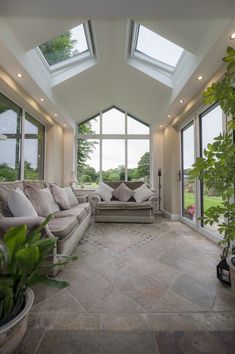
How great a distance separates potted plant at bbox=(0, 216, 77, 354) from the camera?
38.9 inches

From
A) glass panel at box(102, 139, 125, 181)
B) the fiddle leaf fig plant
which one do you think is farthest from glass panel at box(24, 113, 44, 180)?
the fiddle leaf fig plant

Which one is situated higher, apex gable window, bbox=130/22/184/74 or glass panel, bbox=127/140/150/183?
apex gable window, bbox=130/22/184/74

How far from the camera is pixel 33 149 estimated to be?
13.9ft

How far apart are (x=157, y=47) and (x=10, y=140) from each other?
10.5 ft

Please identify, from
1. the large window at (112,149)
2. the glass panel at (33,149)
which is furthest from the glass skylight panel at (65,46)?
the large window at (112,149)

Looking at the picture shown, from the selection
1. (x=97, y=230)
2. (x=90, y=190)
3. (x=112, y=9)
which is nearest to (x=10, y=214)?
(x=97, y=230)

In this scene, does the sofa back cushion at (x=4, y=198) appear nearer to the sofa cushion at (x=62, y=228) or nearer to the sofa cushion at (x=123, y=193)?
the sofa cushion at (x=62, y=228)

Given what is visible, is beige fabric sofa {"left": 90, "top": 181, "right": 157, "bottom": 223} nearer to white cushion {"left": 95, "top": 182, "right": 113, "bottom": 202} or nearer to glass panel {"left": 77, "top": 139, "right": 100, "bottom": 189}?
white cushion {"left": 95, "top": 182, "right": 113, "bottom": 202}

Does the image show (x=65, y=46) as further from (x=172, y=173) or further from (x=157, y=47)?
A: (x=172, y=173)

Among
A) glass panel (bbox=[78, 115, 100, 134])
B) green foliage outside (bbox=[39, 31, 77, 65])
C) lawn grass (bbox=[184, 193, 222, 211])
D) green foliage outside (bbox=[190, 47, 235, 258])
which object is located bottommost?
lawn grass (bbox=[184, 193, 222, 211])

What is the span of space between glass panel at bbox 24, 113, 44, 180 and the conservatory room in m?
0.05

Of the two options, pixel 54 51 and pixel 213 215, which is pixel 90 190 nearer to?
pixel 54 51

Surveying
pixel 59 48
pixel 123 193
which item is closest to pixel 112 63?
pixel 59 48

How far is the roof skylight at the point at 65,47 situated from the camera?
123 inches
